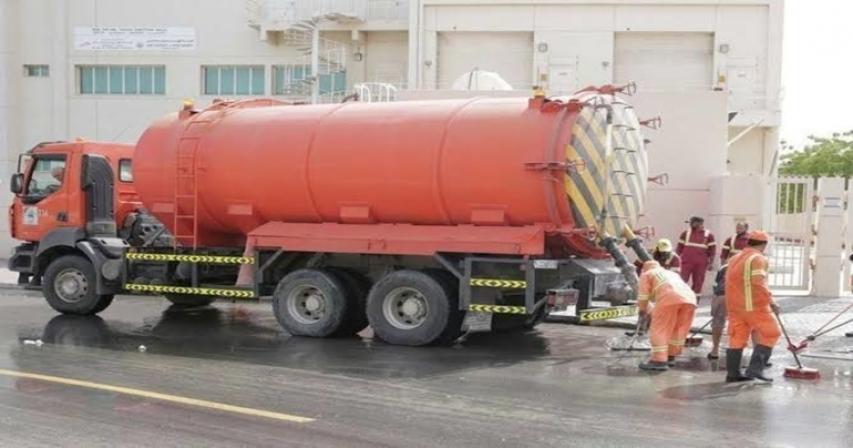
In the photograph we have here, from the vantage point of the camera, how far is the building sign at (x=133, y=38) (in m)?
34.4

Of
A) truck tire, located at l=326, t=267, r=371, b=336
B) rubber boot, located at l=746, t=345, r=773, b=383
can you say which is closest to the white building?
truck tire, located at l=326, t=267, r=371, b=336

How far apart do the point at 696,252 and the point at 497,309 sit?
573 centimetres

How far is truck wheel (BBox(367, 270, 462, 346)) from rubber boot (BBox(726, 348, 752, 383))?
3.11 m

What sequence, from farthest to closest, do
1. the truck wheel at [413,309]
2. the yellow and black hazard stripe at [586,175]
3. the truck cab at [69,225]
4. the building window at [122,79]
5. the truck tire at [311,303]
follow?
1. the building window at [122,79]
2. the truck cab at [69,225]
3. the truck tire at [311,303]
4. the truck wheel at [413,309]
5. the yellow and black hazard stripe at [586,175]

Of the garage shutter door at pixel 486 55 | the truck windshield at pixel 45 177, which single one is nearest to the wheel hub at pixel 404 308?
the truck windshield at pixel 45 177

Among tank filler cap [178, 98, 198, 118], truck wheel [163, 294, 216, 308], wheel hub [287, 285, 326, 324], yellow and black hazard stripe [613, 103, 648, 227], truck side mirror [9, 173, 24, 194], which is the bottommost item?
truck wheel [163, 294, 216, 308]

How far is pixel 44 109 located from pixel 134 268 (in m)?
26.5

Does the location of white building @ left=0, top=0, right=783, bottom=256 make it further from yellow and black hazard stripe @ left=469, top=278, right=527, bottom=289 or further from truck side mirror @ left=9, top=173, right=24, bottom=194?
truck side mirror @ left=9, top=173, right=24, bottom=194

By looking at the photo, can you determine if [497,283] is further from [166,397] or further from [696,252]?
[696,252]

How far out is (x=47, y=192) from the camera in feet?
44.0

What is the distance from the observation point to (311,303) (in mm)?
11133

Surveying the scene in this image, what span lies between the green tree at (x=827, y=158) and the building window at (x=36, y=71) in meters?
42.7

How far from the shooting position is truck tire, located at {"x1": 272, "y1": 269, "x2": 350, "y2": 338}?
426 inches

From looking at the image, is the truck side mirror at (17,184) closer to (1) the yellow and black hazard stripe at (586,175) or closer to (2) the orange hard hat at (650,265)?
(1) the yellow and black hazard stripe at (586,175)
